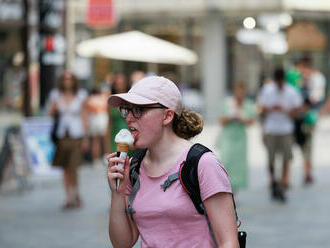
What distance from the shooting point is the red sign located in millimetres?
20031

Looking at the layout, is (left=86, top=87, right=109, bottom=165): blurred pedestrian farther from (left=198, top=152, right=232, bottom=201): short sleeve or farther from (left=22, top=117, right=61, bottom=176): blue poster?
(left=198, top=152, right=232, bottom=201): short sleeve

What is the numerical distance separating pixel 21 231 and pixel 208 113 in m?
20.0

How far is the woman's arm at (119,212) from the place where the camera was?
3053 millimetres

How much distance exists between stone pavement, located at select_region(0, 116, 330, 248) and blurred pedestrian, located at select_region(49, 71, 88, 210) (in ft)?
2.13

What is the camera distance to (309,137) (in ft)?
40.9

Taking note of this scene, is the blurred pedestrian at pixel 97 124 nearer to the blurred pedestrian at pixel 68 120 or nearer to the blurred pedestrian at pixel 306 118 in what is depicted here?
the blurred pedestrian at pixel 306 118

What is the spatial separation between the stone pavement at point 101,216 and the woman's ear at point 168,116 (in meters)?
5.02

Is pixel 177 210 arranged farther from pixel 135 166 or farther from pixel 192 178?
pixel 135 166

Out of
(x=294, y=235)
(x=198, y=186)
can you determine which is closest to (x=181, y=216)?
(x=198, y=186)

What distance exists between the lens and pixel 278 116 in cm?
1109

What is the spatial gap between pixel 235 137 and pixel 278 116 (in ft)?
2.17

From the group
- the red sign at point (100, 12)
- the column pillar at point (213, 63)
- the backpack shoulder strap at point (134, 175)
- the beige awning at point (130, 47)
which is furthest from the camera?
the column pillar at point (213, 63)

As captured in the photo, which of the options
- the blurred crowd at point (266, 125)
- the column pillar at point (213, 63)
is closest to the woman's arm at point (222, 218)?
the blurred crowd at point (266, 125)

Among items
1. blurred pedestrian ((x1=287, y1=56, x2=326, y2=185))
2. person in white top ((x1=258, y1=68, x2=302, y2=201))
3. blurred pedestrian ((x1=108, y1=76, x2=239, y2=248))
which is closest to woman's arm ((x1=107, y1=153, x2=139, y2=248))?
blurred pedestrian ((x1=108, y1=76, x2=239, y2=248))
